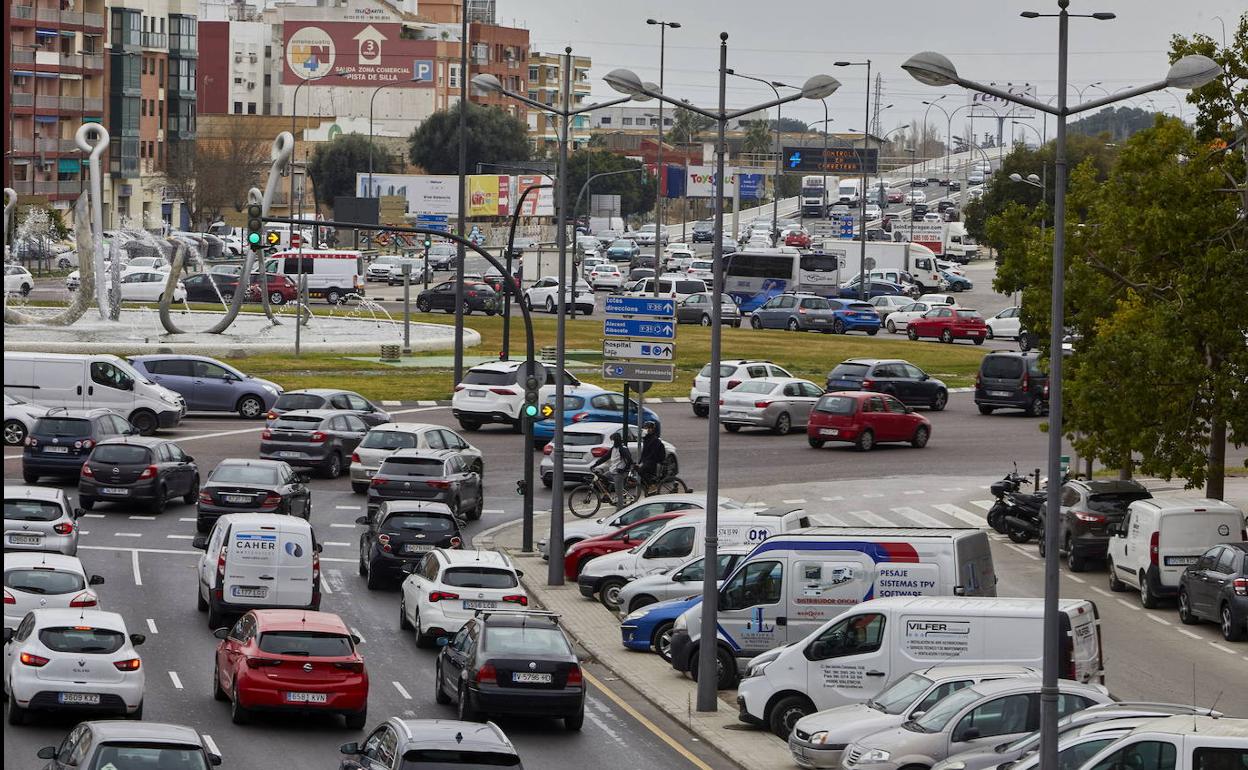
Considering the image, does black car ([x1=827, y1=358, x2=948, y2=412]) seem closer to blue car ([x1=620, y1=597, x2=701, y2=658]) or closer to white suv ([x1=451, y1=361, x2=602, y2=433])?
white suv ([x1=451, y1=361, x2=602, y2=433])

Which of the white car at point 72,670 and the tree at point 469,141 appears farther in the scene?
the tree at point 469,141

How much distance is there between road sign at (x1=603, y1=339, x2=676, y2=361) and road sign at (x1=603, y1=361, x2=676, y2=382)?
0.49 feet

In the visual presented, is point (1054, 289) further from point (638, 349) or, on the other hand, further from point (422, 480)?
point (422, 480)

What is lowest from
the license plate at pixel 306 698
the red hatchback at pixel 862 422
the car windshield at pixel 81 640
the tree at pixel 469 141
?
the license plate at pixel 306 698

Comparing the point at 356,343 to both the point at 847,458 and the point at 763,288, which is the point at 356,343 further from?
the point at 763,288

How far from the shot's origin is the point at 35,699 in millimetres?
18641

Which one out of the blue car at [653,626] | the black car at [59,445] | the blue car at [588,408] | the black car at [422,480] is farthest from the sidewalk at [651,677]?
the blue car at [588,408]

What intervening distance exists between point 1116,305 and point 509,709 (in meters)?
19.6

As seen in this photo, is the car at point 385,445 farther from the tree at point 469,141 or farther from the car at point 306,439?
the tree at point 469,141

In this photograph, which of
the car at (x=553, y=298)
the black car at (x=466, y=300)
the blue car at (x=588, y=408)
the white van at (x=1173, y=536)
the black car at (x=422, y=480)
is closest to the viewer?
the white van at (x=1173, y=536)

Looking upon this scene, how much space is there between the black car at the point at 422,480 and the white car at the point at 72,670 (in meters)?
A: 13.9

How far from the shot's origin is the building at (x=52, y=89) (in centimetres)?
11100

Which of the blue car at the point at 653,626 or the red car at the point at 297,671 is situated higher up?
the red car at the point at 297,671

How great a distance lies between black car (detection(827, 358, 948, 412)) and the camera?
167ft
